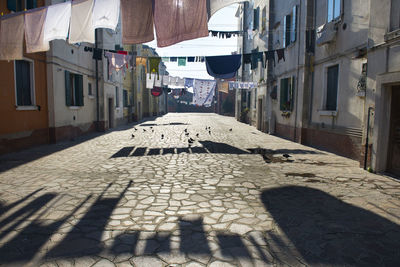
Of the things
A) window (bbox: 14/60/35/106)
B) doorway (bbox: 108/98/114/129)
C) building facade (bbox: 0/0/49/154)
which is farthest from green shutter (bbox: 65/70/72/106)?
doorway (bbox: 108/98/114/129)

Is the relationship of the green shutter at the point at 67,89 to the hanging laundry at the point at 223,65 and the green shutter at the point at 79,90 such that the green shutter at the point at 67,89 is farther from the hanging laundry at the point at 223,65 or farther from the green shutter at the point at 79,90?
the hanging laundry at the point at 223,65

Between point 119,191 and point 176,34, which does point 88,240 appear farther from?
point 176,34

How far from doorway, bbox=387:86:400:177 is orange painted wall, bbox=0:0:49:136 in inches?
426

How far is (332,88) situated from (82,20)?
329 inches

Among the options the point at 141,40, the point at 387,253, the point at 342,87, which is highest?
the point at 141,40

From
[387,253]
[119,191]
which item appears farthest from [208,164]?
[387,253]

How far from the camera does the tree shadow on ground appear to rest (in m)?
2.84

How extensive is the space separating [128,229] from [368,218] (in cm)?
339

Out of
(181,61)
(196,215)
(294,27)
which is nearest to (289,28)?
(294,27)

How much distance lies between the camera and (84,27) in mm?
6863

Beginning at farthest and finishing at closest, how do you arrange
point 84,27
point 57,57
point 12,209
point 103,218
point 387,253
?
1. point 57,57
2. point 84,27
3. point 12,209
4. point 103,218
5. point 387,253

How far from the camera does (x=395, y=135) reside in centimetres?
620

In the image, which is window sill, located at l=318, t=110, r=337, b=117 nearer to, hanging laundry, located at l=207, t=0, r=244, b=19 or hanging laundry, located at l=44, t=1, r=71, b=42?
hanging laundry, located at l=207, t=0, r=244, b=19

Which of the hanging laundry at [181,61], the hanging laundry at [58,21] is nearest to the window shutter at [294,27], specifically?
the hanging laundry at [181,61]
